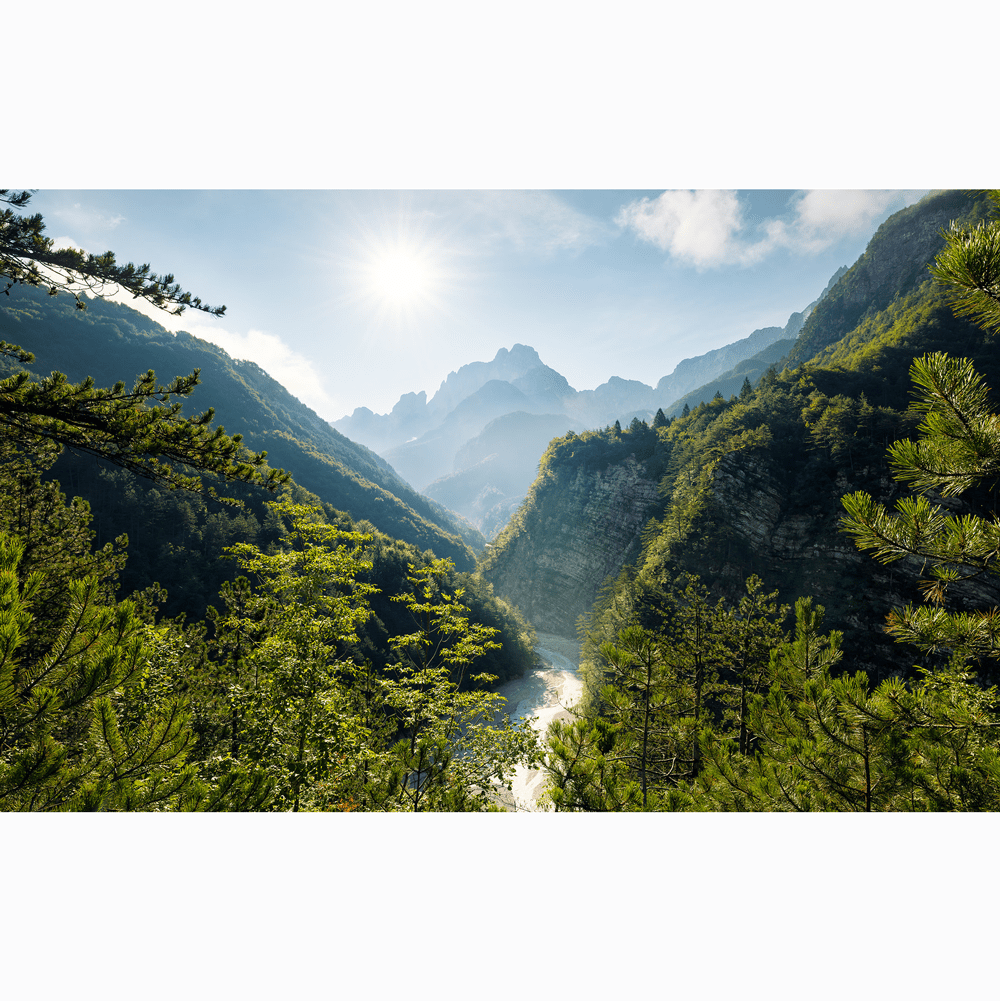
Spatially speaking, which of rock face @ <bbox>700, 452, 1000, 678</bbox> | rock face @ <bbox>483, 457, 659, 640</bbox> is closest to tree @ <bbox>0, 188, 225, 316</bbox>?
rock face @ <bbox>700, 452, 1000, 678</bbox>

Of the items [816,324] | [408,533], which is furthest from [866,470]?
[408,533]

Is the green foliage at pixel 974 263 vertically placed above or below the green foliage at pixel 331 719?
above

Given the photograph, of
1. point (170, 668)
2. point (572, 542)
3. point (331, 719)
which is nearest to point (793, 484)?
point (572, 542)

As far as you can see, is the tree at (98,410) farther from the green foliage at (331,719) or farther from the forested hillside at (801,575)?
the forested hillside at (801,575)

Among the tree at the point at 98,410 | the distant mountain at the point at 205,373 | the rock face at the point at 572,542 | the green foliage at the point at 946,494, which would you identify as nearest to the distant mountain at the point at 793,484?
the rock face at the point at 572,542

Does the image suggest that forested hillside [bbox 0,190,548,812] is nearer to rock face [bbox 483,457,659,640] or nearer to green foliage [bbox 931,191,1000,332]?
green foliage [bbox 931,191,1000,332]
